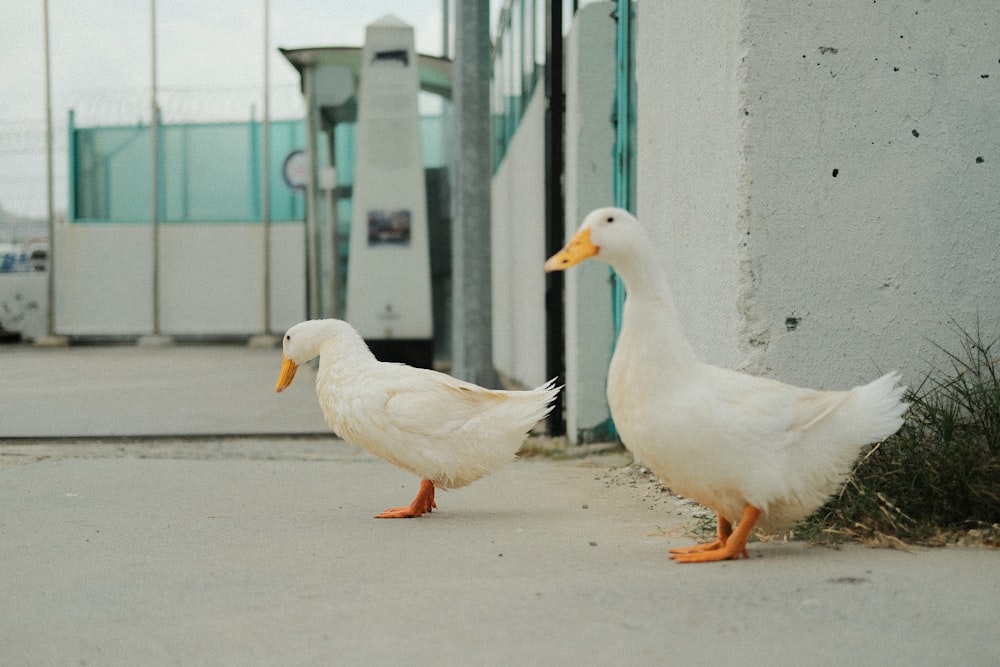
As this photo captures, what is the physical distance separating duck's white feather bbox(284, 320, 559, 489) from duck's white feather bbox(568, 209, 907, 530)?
0.90 metres

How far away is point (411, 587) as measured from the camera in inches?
120

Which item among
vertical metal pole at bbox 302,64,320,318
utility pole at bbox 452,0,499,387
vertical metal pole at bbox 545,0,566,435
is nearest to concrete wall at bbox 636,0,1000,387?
vertical metal pole at bbox 545,0,566,435

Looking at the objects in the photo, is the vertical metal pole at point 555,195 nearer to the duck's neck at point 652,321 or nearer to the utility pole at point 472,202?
the utility pole at point 472,202

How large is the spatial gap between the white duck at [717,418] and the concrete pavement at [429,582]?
0.22 meters

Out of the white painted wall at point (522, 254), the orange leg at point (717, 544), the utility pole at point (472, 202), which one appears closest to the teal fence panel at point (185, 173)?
the white painted wall at point (522, 254)

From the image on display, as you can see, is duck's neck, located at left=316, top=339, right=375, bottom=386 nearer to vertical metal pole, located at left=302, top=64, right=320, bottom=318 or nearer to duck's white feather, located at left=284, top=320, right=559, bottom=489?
duck's white feather, located at left=284, top=320, right=559, bottom=489

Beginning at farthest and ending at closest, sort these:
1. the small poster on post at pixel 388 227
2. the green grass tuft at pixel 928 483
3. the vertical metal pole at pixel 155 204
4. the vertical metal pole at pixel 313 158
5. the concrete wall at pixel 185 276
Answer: the concrete wall at pixel 185 276
the vertical metal pole at pixel 155 204
the vertical metal pole at pixel 313 158
the small poster on post at pixel 388 227
the green grass tuft at pixel 928 483

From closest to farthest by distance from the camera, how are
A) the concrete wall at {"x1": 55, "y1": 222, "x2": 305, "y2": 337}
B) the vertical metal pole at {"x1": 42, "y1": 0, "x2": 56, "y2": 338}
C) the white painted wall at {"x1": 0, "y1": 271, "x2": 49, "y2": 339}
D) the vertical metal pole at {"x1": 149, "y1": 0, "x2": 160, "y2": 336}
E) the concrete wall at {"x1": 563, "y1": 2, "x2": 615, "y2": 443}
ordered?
the concrete wall at {"x1": 563, "y1": 2, "x2": 615, "y2": 443} < the vertical metal pole at {"x1": 42, "y1": 0, "x2": 56, "y2": 338} < the white painted wall at {"x1": 0, "y1": 271, "x2": 49, "y2": 339} < the vertical metal pole at {"x1": 149, "y1": 0, "x2": 160, "y2": 336} < the concrete wall at {"x1": 55, "y1": 222, "x2": 305, "y2": 337}

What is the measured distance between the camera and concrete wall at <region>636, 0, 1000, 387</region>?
13.1 ft

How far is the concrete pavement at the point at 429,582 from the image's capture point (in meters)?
2.53

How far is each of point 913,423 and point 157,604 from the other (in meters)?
2.61

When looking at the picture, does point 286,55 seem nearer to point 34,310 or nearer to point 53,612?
point 34,310

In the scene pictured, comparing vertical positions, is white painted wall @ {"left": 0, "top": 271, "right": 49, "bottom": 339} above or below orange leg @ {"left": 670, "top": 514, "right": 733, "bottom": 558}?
above

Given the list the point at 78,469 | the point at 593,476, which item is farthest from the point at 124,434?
the point at 593,476
